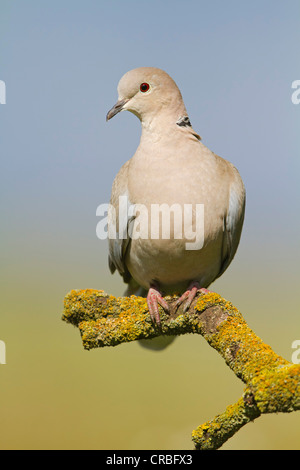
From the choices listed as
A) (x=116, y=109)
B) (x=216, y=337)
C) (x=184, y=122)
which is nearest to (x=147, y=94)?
(x=116, y=109)

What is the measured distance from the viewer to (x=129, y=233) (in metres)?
5.18

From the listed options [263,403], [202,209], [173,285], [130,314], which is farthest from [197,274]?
[263,403]

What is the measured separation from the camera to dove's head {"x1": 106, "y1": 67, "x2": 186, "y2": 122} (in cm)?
514

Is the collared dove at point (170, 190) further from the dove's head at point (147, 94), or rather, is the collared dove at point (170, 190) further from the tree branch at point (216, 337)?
the tree branch at point (216, 337)

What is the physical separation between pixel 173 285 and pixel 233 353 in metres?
1.67

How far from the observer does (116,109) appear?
5188 mm

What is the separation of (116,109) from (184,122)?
61 centimetres

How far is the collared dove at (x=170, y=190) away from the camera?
4.79 m

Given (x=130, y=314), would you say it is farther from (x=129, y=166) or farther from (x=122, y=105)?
(x=122, y=105)

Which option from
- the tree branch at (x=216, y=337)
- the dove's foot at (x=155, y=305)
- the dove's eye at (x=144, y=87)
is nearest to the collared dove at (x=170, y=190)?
the dove's eye at (x=144, y=87)

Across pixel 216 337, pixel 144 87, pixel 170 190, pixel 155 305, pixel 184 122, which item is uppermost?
pixel 144 87

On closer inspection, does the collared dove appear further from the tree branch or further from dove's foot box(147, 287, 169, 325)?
the tree branch

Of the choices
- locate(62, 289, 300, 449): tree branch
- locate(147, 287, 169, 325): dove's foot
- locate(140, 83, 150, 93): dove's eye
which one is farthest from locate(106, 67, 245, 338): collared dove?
locate(62, 289, 300, 449): tree branch

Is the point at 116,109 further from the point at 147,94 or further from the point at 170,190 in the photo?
the point at 170,190
